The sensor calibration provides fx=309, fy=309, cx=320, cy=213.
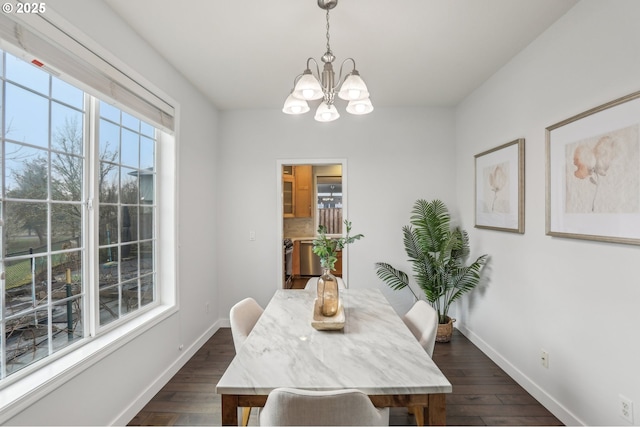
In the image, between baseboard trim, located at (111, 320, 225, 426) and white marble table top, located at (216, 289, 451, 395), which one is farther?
baseboard trim, located at (111, 320, 225, 426)

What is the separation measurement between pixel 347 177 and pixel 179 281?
2.13 meters

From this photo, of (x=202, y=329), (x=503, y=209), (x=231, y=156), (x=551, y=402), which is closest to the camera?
(x=551, y=402)

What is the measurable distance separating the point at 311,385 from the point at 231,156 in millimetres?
3166

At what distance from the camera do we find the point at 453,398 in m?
2.25

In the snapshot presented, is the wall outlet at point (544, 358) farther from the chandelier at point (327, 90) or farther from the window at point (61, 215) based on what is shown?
the window at point (61, 215)

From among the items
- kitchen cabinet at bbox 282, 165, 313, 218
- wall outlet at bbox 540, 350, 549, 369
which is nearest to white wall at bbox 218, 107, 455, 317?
wall outlet at bbox 540, 350, 549, 369

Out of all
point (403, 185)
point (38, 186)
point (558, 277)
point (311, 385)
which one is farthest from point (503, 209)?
point (38, 186)

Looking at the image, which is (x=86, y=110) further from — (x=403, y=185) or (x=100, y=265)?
(x=403, y=185)

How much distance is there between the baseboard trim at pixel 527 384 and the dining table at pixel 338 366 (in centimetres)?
134

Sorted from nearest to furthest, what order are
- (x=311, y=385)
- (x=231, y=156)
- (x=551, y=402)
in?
(x=311, y=385)
(x=551, y=402)
(x=231, y=156)

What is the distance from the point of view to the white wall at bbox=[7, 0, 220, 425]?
160 cm

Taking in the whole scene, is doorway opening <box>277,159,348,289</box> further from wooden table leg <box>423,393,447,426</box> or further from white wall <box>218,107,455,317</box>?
wooden table leg <box>423,393,447,426</box>

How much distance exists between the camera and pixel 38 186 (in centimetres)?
153

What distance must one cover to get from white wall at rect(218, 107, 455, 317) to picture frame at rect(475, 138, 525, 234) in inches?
24.4
